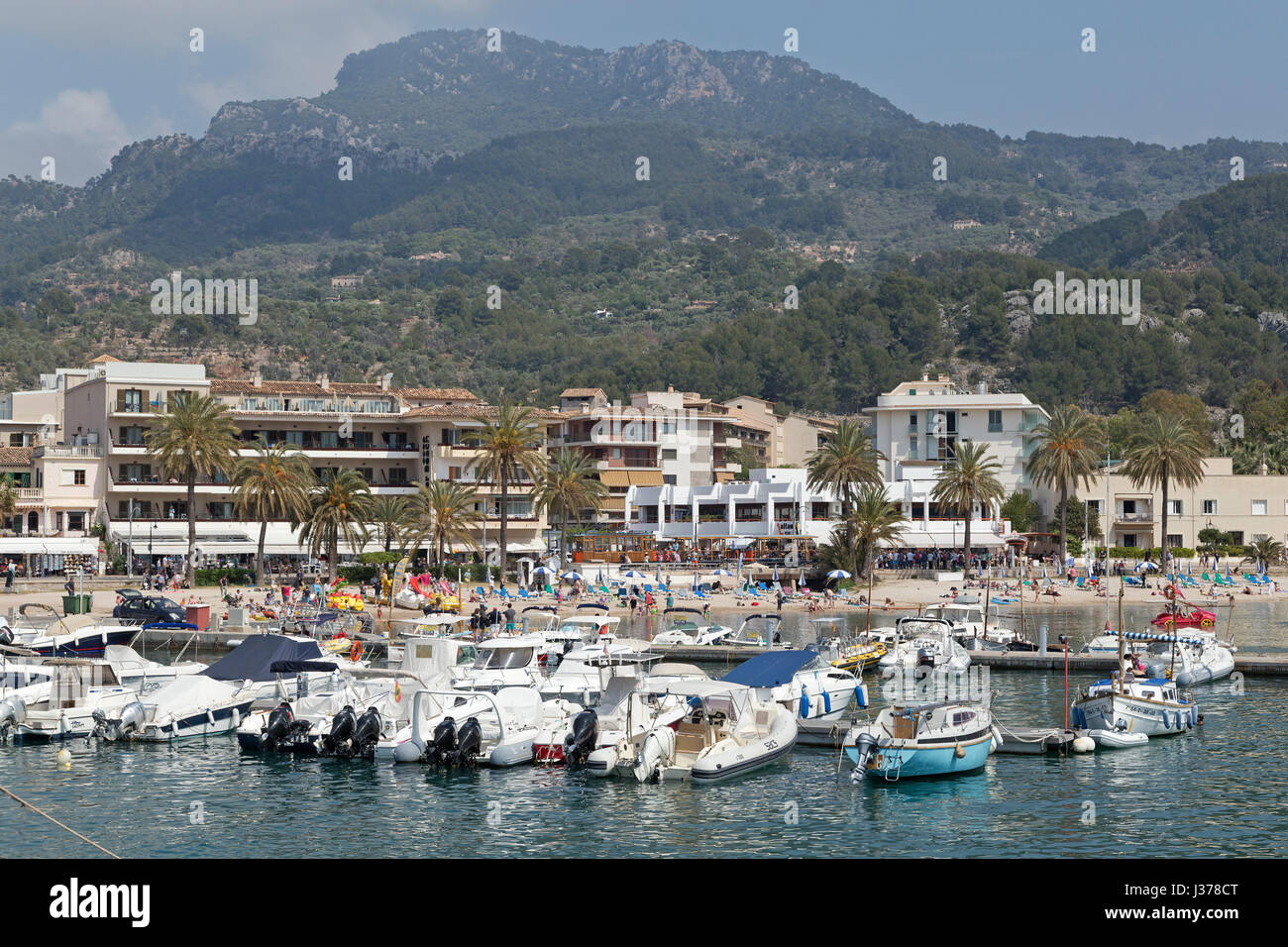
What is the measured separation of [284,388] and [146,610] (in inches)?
1548

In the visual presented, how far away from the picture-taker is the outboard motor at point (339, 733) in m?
37.2

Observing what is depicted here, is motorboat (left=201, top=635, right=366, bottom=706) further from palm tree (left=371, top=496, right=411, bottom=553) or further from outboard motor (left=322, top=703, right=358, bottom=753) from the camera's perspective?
palm tree (left=371, top=496, right=411, bottom=553)

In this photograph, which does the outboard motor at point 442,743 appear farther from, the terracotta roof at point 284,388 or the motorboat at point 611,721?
the terracotta roof at point 284,388

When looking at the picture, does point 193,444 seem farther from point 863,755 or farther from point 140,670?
point 863,755

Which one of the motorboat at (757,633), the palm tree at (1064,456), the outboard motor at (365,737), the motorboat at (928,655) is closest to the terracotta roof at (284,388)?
the palm tree at (1064,456)

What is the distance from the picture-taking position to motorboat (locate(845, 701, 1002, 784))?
1314 inches

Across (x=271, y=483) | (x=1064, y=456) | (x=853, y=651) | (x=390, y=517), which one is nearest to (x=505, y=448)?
(x=390, y=517)

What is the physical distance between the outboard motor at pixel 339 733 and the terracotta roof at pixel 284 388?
65651mm

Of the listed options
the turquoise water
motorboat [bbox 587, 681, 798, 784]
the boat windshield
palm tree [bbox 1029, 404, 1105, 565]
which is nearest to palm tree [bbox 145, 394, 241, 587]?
the boat windshield

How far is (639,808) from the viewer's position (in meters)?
30.9

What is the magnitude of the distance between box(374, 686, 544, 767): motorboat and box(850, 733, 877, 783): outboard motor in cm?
833

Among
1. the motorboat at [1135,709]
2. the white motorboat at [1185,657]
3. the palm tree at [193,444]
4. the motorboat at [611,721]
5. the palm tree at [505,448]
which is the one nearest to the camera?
the motorboat at [611,721]
